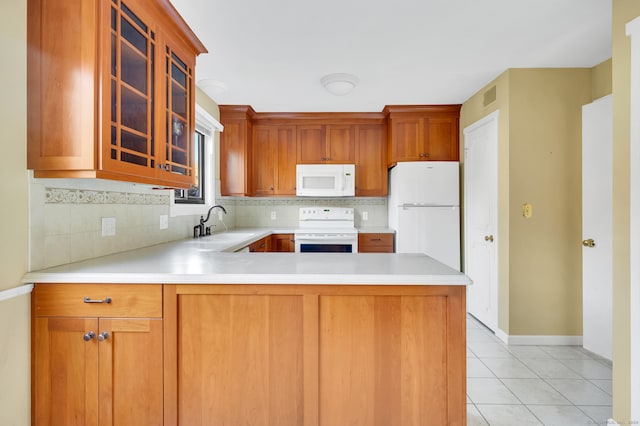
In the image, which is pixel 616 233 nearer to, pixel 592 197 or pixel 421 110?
pixel 592 197

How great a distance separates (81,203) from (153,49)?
34.1 inches

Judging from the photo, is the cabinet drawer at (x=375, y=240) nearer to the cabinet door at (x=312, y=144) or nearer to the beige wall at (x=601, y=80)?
the cabinet door at (x=312, y=144)

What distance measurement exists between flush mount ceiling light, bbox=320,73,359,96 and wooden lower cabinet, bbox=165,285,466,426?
2143 mm

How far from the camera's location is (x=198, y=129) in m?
3.46

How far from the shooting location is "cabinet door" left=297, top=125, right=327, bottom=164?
13.5ft

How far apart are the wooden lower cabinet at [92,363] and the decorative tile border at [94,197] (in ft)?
1.33

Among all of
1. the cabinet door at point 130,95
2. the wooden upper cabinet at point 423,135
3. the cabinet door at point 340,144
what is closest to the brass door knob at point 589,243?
the wooden upper cabinet at point 423,135

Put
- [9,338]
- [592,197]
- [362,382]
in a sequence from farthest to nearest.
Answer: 1. [592,197]
2. [362,382]
3. [9,338]

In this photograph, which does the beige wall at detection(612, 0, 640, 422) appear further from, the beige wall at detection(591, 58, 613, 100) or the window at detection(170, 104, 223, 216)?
Answer: the window at detection(170, 104, 223, 216)

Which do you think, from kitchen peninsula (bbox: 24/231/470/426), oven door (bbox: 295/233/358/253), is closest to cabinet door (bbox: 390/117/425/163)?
oven door (bbox: 295/233/358/253)

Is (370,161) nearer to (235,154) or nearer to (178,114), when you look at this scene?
(235,154)

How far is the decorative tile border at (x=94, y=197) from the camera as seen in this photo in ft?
4.71

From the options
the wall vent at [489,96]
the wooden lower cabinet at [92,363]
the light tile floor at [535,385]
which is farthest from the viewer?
the wall vent at [489,96]

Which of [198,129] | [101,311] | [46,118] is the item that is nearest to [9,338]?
[101,311]
